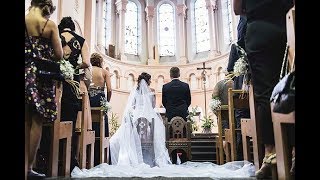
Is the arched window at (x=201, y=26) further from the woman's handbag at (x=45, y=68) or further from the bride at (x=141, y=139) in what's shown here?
the woman's handbag at (x=45, y=68)

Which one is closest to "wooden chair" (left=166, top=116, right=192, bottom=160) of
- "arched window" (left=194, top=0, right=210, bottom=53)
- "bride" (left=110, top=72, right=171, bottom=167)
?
"bride" (left=110, top=72, right=171, bottom=167)

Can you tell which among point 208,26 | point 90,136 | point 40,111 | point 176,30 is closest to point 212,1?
point 208,26

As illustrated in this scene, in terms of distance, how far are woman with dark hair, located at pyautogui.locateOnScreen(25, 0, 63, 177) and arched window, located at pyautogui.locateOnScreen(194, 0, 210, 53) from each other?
528 inches

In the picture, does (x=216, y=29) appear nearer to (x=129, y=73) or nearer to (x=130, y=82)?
(x=129, y=73)

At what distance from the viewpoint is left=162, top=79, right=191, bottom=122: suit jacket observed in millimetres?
5520

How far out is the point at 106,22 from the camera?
49.9 ft

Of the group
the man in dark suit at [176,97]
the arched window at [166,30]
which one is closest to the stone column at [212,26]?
the arched window at [166,30]

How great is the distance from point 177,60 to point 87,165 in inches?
490

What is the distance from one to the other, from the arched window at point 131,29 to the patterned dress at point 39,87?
1335 cm

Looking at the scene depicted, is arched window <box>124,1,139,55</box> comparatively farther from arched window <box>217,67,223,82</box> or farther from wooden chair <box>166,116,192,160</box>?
wooden chair <box>166,116,192,160</box>

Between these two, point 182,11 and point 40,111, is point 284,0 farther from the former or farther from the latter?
point 182,11

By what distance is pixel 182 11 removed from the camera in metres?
16.2

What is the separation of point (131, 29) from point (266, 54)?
14349mm

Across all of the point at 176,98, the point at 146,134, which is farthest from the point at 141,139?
the point at 176,98
